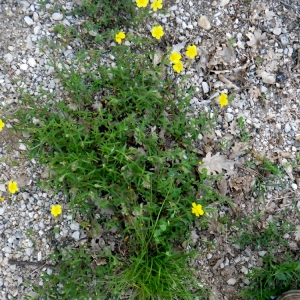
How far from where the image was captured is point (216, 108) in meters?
3.88

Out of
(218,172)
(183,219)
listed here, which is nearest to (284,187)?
(218,172)

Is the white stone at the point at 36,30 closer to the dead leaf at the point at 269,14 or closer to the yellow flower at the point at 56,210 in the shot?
the yellow flower at the point at 56,210

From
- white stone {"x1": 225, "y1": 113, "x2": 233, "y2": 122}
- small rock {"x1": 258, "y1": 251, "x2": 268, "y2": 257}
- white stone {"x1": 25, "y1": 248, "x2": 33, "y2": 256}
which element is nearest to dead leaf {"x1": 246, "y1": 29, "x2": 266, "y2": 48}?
white stone {"x1": 225, "y1": 113, "x2": 233, "y2": 122}

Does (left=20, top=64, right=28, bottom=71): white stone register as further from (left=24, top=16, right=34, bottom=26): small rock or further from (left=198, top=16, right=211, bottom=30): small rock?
(left=198, top=16, right=211, bottom=30): small rock

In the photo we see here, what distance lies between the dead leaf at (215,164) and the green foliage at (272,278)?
0.93 m

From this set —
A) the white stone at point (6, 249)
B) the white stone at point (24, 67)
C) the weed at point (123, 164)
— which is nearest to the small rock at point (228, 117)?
the weed at point (123, 164)

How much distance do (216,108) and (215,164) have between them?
0.57 m

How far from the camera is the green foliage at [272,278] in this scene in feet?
12.1

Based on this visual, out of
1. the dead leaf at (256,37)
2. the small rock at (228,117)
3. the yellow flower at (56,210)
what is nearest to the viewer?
the yellow flower at (56,210)

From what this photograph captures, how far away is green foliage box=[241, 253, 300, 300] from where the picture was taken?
12.1ft

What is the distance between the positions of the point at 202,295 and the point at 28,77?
252 centimetres

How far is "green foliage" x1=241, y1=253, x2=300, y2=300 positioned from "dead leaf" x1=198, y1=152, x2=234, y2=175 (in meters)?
0.93

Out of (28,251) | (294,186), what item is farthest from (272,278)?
(28,251)

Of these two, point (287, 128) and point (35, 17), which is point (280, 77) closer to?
point (287, 128)
